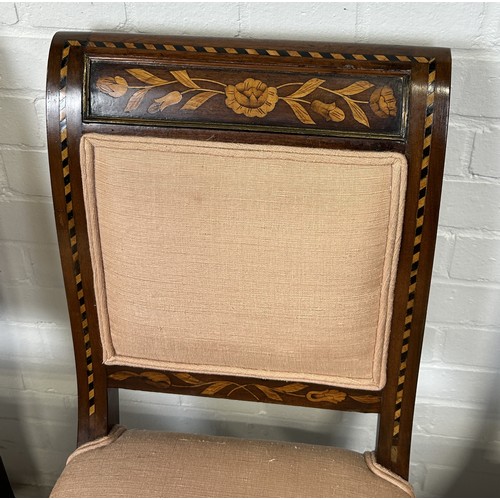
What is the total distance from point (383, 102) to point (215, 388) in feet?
1.23

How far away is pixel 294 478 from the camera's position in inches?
30.5

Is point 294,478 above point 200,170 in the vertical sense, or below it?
below

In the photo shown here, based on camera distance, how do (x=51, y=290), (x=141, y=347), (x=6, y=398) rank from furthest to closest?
(x=6, y=398), (x=51, y=290), (x=141, y=347)

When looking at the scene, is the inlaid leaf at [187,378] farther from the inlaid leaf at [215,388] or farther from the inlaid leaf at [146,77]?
the inlaid leaf at [146,77]

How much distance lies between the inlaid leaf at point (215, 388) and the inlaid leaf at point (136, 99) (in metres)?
0.33

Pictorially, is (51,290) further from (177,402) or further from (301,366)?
(301,366)

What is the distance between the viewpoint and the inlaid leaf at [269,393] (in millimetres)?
785

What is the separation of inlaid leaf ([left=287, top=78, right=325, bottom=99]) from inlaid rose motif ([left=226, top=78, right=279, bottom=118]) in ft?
0.07

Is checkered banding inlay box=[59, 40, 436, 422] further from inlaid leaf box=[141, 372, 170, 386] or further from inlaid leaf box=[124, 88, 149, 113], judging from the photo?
inlaid leaf box=[141, 372, 170, 386]

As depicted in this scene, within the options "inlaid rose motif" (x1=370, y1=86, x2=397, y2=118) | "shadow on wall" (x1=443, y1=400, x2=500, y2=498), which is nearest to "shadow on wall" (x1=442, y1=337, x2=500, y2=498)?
"shadow on wall" (x1=443, y1=400, x2=500, y2=498)

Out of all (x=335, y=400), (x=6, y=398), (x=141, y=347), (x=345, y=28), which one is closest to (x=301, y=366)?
(x=335, y=400)

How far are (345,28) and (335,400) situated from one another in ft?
1.35

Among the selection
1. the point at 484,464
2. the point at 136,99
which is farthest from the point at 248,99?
the point at 484,464

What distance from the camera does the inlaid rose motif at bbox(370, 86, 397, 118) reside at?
2.06ft
